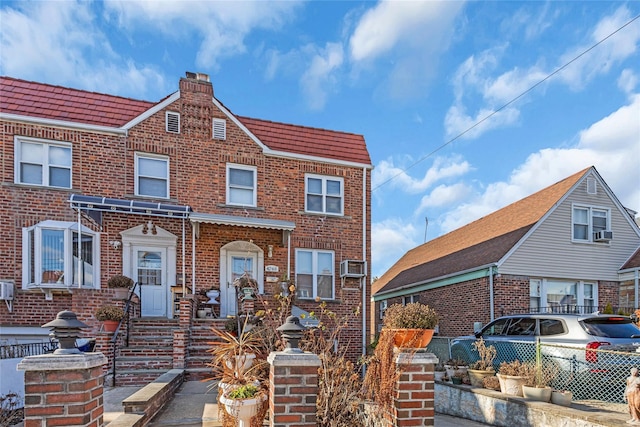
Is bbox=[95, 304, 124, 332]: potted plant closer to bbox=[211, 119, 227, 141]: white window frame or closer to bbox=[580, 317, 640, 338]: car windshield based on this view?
bbox=[211, 119, 227, 141]: white window frame

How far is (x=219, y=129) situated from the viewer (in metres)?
11.7

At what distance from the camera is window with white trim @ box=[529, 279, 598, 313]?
41.5ft

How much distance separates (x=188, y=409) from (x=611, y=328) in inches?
282

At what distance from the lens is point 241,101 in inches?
507

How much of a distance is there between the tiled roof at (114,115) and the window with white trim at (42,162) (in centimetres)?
74

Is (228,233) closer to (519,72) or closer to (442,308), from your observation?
(442,308)

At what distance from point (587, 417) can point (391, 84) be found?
Result: 10683mm

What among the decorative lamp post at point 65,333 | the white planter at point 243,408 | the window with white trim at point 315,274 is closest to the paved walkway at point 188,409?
the white planter at point 243,408

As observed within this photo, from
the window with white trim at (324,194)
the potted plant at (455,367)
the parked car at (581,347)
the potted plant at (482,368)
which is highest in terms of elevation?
the window with white trim at (324,194)

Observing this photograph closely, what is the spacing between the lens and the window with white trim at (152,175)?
10.9 m

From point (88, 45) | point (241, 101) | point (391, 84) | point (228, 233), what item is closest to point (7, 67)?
point (88, 45)

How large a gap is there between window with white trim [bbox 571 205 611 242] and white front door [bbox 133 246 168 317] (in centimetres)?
1369

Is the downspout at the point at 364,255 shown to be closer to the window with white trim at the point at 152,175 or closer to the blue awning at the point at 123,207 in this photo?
the blue awning at the point at 123,207

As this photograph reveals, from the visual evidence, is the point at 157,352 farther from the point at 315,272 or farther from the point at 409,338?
the point at 409,338
